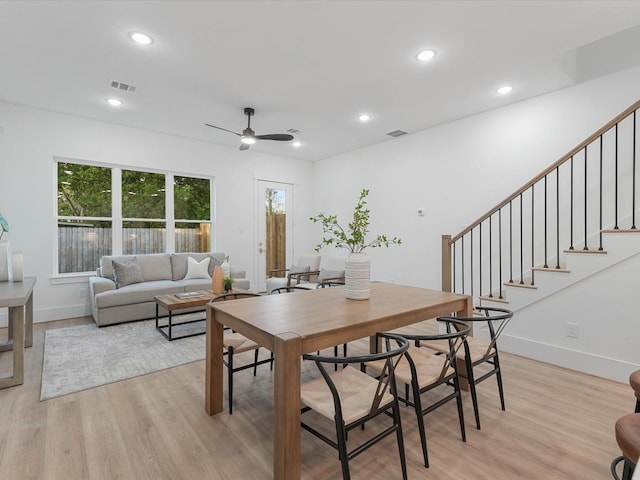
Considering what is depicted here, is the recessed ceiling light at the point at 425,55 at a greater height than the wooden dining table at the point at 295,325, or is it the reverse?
the recessed ceiling light at the point at 425,55

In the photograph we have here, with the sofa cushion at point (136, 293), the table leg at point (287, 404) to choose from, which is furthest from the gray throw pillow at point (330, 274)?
the table leg at point (287, 404)

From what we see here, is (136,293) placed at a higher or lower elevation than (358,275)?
lower

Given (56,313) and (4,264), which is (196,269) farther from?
(4,264)

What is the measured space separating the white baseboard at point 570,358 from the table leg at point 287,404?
289 centimetres

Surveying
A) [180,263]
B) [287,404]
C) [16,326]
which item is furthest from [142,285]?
[287,404]

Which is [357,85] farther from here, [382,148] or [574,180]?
[574,180]

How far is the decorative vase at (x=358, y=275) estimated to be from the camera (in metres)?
2.38

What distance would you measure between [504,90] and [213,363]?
4.30 metres

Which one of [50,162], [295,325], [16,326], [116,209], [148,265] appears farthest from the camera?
[116,209]

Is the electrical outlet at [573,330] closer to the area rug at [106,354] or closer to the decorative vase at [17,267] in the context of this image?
the area rug at [106,354]

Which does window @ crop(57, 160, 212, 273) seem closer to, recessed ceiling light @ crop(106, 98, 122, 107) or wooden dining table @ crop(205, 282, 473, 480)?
recessed ceiling light @ crop(106, 98, 122, 107)

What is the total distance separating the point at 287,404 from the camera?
1534 millimetres

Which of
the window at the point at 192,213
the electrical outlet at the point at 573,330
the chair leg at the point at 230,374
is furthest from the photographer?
the window at the point at 192,213

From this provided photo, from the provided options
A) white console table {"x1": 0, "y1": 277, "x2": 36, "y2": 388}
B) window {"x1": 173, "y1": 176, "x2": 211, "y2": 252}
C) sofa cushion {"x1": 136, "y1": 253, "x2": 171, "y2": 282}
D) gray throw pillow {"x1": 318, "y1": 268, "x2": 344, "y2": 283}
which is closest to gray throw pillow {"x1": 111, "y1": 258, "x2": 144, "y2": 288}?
sofa cushion {"x1": 136, "y1": 253, "x2": 171, "y2": 282}
